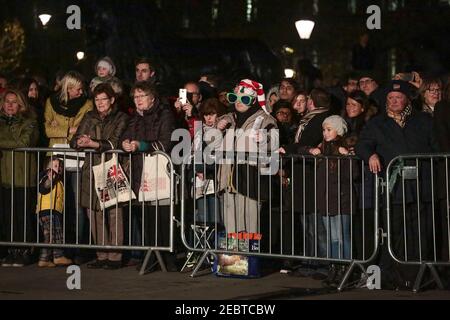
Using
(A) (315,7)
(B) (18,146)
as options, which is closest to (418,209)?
(B) (18,146)

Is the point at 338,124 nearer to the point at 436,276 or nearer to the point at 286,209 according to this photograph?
the point at 286,209

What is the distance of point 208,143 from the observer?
15.7 m

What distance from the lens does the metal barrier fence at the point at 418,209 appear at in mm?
14273

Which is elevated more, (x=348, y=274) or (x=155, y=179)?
(x=155, y=179)

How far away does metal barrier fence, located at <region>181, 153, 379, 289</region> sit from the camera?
1484cm

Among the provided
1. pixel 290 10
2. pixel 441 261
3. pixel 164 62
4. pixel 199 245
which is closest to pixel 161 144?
pixel 199 245

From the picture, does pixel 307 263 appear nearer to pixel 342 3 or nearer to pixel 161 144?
pixel 161 144

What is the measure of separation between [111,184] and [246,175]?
5.06 ft

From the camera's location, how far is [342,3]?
6097 cm

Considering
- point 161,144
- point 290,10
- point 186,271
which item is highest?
point 290,10

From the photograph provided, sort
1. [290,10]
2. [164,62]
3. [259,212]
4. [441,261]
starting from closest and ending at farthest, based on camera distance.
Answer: [441,261] < [259,212] < [164,62] < [290,10]

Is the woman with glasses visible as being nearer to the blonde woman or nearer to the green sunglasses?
the green sunglasses

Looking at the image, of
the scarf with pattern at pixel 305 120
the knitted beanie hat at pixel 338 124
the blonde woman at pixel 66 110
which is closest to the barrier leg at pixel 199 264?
the scarf with pattern at pixel 305 120

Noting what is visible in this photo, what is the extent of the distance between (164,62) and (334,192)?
447 inches
